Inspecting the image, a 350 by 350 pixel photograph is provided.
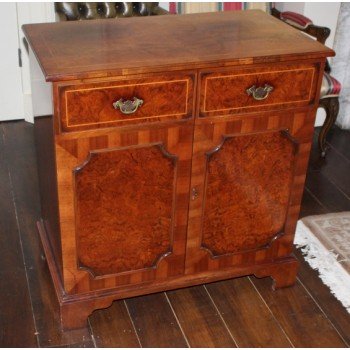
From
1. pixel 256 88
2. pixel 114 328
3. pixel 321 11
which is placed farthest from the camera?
pixel 321 11

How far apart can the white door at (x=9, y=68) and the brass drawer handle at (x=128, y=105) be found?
1.67 meters

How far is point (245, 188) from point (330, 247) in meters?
0.69

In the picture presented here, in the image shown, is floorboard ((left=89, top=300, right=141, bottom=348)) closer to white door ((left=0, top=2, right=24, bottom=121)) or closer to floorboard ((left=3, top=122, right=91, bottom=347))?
floorboard ((left=3, top=122, right=91, bottom=347))

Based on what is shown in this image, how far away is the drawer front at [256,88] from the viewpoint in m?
1.85

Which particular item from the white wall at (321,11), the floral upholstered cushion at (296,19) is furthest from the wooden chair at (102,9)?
the white wall at (321,11)

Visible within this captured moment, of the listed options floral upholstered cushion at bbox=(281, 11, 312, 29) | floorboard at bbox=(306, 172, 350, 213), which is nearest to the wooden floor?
floorboard at bbox=(306, 172, 350, 213)

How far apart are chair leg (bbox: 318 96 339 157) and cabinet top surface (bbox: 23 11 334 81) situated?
1.06 metres

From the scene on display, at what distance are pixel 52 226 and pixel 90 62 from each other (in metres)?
0.66

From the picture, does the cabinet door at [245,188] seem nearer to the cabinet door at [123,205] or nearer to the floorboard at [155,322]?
the cabinet door at [123,205]

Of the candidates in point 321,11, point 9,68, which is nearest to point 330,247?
point 321,11

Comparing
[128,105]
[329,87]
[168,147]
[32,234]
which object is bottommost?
[32,234]

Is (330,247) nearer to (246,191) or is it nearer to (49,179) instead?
(246,191)

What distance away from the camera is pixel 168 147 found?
6.27 feet

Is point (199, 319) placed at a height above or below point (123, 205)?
below
